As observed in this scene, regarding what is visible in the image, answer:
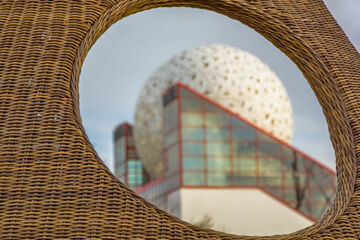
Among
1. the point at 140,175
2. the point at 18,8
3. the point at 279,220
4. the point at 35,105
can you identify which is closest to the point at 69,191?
the point at 35,105

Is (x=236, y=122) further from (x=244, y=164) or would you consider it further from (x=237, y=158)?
(x=244, y=164)

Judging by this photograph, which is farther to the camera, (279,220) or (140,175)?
(140,175)

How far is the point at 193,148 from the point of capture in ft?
51.3

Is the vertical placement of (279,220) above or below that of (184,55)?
below

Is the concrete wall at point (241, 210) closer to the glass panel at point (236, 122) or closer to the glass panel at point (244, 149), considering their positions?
the glass panel at point (244, 149)

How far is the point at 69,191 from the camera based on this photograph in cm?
190

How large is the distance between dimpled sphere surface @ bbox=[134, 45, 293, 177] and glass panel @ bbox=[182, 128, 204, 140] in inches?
60.6

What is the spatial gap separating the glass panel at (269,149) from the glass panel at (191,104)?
5.85 ft

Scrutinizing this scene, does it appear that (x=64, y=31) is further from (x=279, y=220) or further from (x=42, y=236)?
(x=279, y=220)

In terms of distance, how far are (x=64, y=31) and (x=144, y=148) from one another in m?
16.7

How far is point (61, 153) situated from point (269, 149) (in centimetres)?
1423

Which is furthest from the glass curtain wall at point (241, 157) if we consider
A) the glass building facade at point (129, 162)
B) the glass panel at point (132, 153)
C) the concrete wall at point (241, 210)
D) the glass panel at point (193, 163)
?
the glass panel at point (132, 153)

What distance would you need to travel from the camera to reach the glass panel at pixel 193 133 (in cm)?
1574

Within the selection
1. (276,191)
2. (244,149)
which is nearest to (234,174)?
(244,149)
